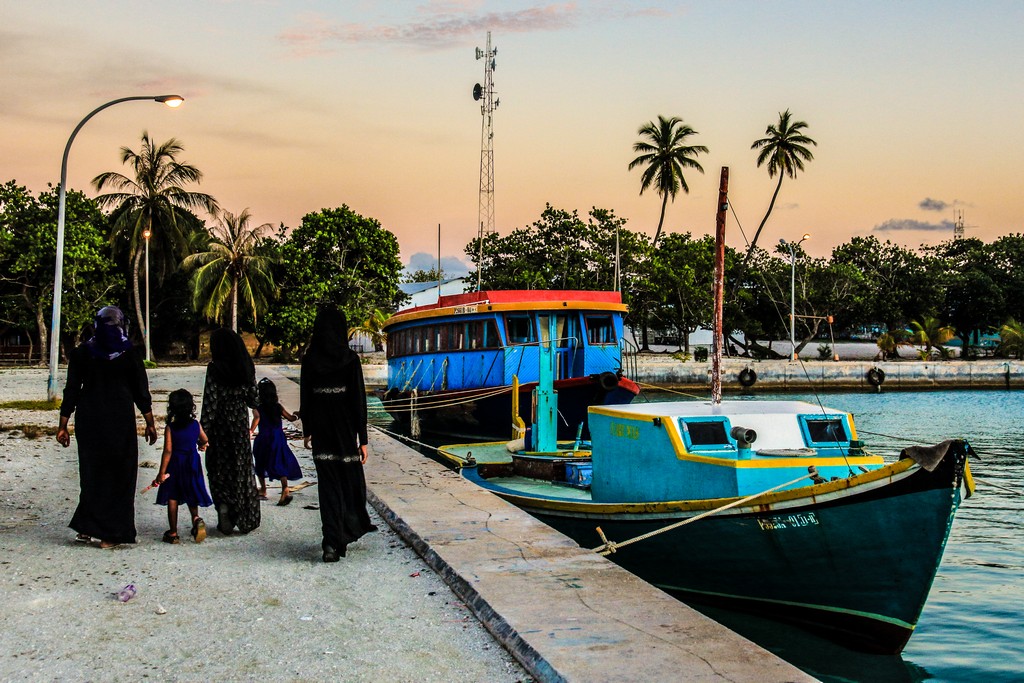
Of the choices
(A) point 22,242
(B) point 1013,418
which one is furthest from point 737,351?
(A) point 22,242

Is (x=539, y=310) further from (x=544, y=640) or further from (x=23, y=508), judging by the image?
(x=544, y=640)

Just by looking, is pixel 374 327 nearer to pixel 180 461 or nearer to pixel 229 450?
pixel 229 450

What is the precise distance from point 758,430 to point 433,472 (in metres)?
4.00

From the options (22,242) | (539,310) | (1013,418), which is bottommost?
(1013,418)

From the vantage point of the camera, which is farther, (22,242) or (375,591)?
(22,242)

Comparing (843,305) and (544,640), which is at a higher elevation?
(843,305)

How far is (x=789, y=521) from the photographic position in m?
7.86

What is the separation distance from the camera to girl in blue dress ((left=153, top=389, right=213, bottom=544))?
7172 millimetres

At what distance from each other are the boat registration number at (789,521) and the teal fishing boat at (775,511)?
0.04 feet

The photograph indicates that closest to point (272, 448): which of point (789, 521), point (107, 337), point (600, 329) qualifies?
point (107, 337)

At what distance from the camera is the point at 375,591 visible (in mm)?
6047

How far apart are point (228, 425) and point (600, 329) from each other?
1602cm

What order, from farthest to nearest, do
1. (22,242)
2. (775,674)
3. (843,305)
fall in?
(843,305), (22,242), (775,674)

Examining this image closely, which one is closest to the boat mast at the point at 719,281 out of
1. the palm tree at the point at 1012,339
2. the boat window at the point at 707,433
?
the boat window at the point at 707,433
